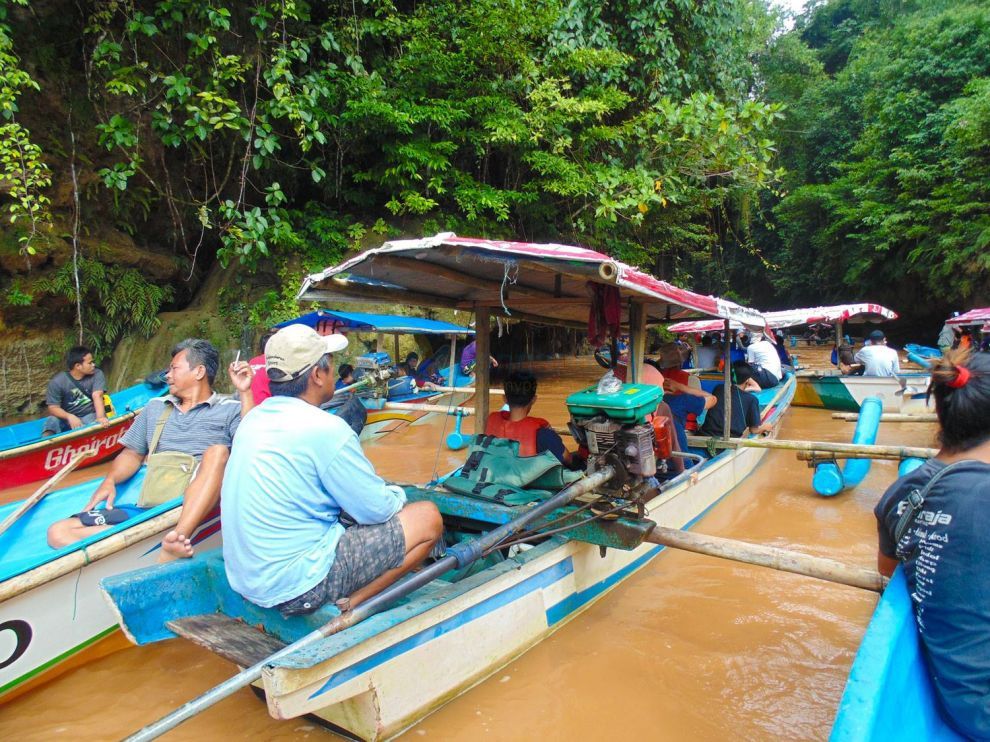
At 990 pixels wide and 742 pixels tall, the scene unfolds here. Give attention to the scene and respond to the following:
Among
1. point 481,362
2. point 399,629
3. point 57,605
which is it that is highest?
point 481,362

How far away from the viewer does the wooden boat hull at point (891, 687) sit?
1.44 meters

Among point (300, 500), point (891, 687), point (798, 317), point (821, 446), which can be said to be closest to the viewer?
point (891, 687)

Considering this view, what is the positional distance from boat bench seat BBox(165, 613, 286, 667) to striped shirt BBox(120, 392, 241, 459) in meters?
1.23

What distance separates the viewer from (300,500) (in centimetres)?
222

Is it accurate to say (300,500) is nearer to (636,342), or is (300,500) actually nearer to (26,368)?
(636,342)

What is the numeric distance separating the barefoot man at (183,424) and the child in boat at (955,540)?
10.9ft

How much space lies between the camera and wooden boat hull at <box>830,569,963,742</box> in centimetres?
144

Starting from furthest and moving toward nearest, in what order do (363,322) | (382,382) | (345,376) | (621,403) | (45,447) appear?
(382,382) < (345,376) < (363,322) < (45,447) < (621,403)

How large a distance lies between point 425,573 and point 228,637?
0.94m

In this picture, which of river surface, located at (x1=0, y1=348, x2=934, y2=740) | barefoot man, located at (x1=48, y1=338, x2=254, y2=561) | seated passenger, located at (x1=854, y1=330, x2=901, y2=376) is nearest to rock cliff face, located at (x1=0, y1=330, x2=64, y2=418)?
barefoot man, located at (x1=48, y1=338, x2=254, y2=561)

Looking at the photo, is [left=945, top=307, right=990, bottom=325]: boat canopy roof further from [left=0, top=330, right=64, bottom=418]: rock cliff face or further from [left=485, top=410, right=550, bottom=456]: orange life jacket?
[left=0, top=330, right=64, bottom=418]: rock cliff face

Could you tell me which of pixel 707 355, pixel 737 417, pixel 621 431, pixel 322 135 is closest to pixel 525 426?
pixel 621 431

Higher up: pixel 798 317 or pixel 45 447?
pixel 798 317

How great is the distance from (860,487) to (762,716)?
4861 mm
